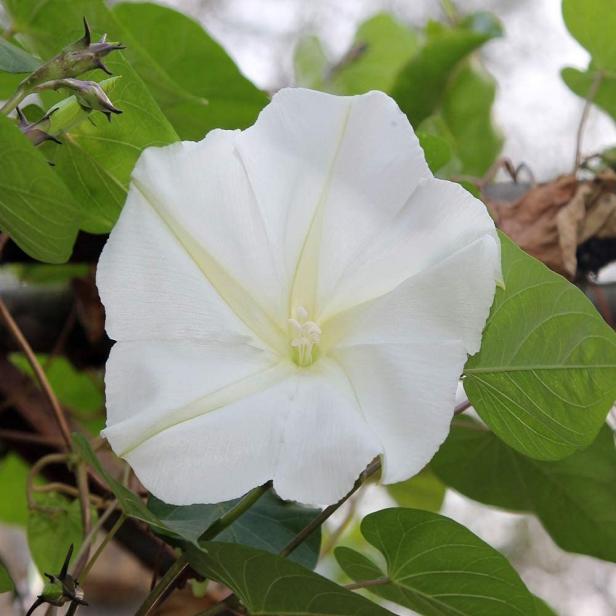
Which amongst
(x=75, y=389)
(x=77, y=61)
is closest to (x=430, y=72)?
(x=75, y=389)

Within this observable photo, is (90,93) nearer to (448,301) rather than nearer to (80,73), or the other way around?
(80,73)

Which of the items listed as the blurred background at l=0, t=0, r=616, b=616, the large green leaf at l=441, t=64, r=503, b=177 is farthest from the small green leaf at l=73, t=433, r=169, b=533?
the blurred background at l=0, t=0, r=616, b=616

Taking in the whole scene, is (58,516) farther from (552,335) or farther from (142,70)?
(552,335)

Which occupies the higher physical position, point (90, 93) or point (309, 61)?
point (90, 93)

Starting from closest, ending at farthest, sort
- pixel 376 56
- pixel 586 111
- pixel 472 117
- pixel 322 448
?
pixel 322 448, pixel 586 111, pixel 472 117, pixel 376 56

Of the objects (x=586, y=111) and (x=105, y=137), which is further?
(x=586, y=111)

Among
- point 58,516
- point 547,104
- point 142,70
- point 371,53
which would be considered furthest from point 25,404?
point 547,104

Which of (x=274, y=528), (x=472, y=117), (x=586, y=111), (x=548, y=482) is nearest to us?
(x=274, y=528)
